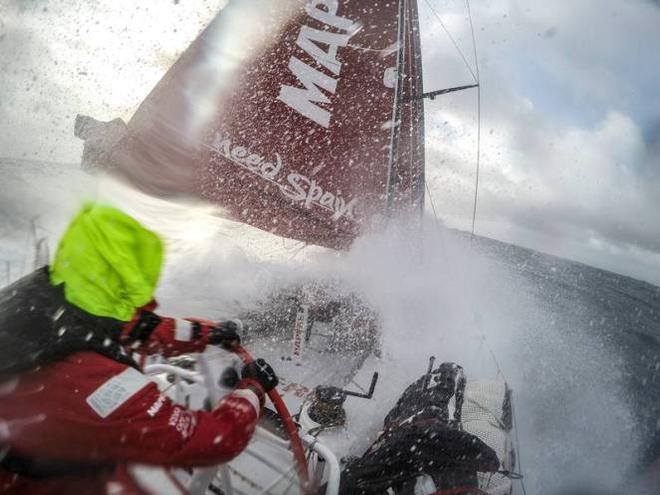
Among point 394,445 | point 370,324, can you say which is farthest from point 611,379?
point 394,445

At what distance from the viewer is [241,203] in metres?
3.75

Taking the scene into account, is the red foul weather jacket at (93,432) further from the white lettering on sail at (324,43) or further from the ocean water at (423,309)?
the white lettering on sail at (324,43)

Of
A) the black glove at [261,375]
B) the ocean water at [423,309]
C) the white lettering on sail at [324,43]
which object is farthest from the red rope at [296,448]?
the white lettering on sail at [324,43]

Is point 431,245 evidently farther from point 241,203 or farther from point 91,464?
point 91,464

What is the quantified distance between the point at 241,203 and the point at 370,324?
10.4 ft

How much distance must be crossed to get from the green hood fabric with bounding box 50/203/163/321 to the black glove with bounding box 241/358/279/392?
0.53 meters

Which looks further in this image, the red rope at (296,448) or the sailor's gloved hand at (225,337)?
the sailor's gloved hand at (225,337)

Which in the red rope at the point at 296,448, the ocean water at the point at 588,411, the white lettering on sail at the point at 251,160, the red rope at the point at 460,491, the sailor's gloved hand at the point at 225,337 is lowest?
the ocean water at the point at 588,411

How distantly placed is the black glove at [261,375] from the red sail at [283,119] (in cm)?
234

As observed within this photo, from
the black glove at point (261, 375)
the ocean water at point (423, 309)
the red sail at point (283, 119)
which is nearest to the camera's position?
the black glove at point (261, 375)

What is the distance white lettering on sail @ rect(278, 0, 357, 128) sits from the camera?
12.5ft

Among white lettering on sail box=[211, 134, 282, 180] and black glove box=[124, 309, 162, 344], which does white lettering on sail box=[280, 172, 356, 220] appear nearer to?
white lettering on sail box=[211, 134, 282, 180]

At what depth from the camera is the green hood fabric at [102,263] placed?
1.19 m

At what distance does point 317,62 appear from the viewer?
3.88m
